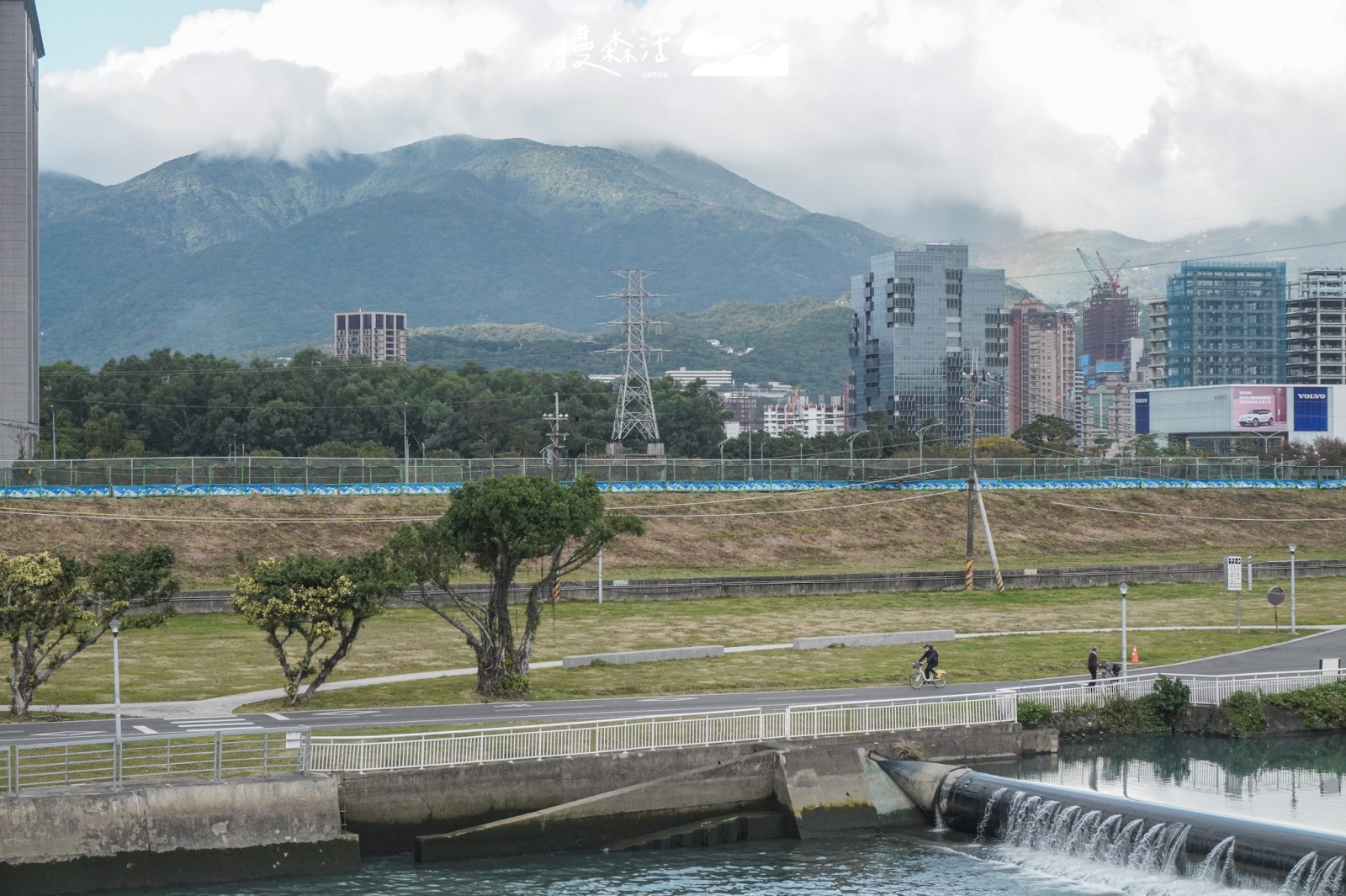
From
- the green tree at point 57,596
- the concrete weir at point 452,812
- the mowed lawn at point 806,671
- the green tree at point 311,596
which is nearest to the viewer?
the concrete weir at point 452,812

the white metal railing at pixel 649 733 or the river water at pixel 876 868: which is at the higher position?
the white metal railing at pixel 649 733

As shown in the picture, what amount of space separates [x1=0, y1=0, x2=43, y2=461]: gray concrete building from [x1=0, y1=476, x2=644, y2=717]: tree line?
118 m

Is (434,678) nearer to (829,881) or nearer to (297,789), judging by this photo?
(297,789)

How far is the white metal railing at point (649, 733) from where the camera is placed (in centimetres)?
4012

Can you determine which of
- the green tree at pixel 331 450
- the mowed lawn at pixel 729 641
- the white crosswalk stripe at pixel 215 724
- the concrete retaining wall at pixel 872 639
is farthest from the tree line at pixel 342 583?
the green tree at pixel 331 450

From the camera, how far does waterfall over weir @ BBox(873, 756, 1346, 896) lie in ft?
115

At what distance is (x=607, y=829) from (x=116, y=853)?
12.5 m

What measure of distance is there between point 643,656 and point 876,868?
23.9 metres

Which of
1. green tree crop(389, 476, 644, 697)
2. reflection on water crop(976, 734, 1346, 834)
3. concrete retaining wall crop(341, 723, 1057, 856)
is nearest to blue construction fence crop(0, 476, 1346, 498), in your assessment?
green tree crop(389, 476, 644, 697)

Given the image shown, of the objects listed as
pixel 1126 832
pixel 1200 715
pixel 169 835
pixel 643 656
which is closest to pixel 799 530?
pixel 643 656

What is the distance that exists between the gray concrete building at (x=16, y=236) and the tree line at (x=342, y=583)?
11788cm

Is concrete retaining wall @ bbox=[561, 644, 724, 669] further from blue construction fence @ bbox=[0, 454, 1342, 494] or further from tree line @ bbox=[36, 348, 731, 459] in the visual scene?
tree line @ bbox=[36, 348, 731, 459]

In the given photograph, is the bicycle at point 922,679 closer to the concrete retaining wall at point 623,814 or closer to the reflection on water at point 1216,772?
the reflection on water at point 1216,772

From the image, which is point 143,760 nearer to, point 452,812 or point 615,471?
point 452,812
